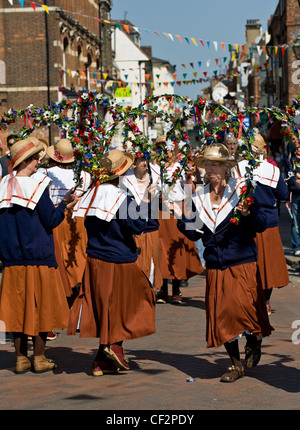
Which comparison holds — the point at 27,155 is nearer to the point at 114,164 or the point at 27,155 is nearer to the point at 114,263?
the point at 114,164

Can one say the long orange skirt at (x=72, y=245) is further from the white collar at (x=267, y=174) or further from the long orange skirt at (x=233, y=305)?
the long orange skirt at (x=233, y=305)

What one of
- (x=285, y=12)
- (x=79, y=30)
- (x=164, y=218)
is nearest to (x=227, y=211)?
(x=164, y=218)

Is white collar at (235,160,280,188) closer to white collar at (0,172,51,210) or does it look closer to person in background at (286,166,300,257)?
white collar at (0,172,51,210)

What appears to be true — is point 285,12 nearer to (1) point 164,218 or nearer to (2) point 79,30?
(2) point 79,30

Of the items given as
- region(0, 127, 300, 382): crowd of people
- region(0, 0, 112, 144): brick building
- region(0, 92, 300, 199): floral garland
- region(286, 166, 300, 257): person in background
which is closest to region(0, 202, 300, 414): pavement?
region(0, 127, 300, 382): crowd of people

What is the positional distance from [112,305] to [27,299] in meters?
0.72

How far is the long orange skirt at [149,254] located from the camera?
32.1 feet

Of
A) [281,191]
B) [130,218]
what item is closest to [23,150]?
[130,218]

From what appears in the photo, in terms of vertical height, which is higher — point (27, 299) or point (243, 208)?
point (243, 208)

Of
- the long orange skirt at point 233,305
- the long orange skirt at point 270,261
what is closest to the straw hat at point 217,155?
the long orange skirt at point 233,305

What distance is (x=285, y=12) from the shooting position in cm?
3616

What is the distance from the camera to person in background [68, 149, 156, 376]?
Answer: 6863 millimetres

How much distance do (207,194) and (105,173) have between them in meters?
0.89

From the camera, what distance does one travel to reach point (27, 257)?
7039 mm
